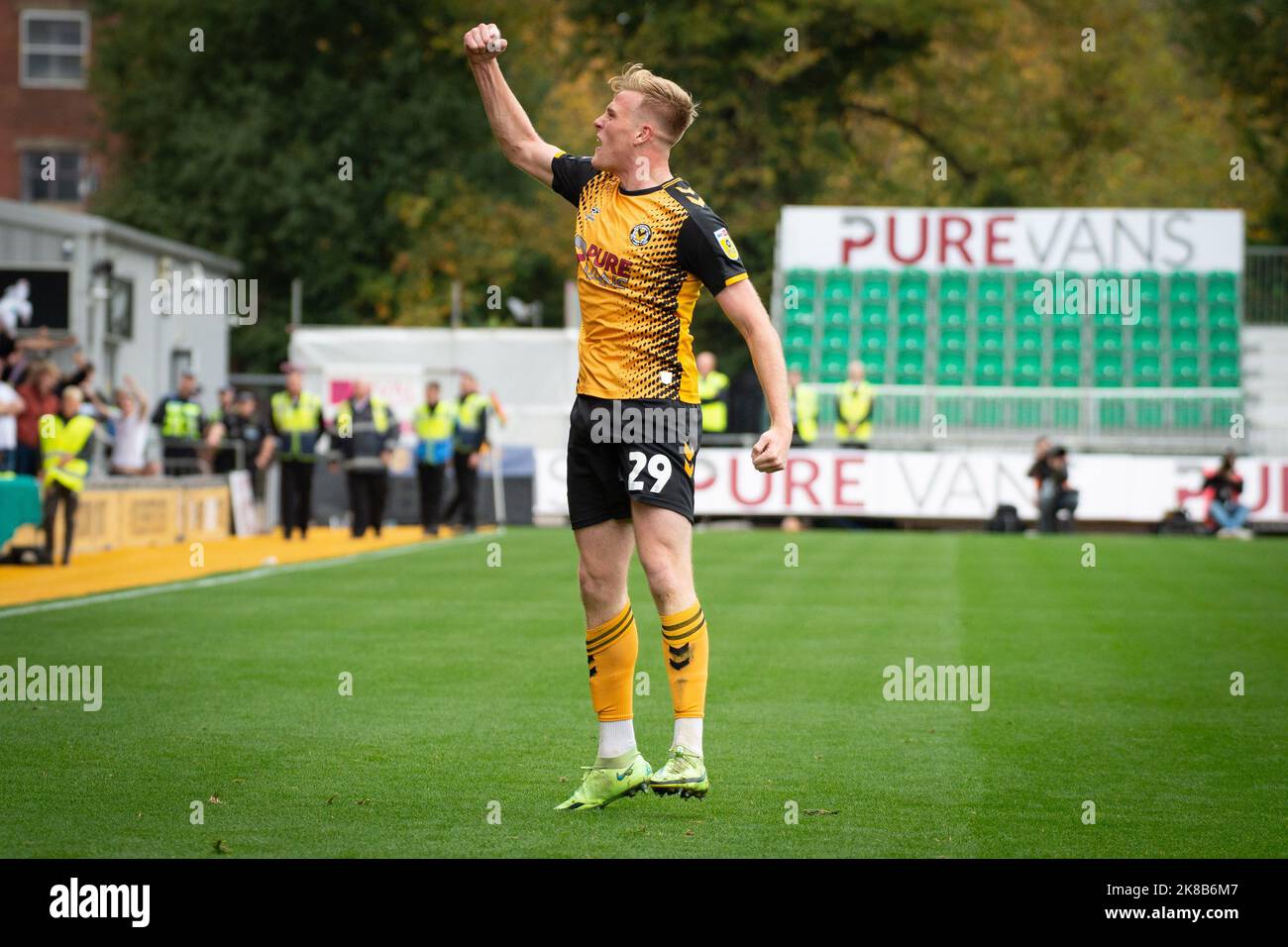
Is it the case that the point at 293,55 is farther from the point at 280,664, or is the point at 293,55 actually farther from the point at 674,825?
the point at 674,825

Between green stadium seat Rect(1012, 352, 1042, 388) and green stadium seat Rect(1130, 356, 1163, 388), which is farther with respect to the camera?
green stadium seat Rect(1012, 352, 1042, 388)

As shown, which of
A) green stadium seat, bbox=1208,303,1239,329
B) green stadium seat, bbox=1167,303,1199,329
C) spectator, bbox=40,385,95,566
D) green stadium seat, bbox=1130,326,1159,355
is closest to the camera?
spectator, bbox=40,385,95,566

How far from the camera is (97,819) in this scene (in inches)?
236

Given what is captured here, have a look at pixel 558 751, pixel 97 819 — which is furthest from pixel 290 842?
pixel 558 751

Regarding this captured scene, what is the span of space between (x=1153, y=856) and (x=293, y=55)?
45854 mm

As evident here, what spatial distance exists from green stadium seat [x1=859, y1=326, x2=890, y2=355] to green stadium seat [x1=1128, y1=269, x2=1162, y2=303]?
15.5 ft

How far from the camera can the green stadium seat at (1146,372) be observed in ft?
113

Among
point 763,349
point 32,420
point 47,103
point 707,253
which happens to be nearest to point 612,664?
point 763,349

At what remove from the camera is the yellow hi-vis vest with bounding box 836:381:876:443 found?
28.1 m

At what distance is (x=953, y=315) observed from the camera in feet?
Answer: 117

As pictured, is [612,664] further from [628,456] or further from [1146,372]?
[1146,372]

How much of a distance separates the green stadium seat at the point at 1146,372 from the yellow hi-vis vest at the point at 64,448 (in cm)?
2108

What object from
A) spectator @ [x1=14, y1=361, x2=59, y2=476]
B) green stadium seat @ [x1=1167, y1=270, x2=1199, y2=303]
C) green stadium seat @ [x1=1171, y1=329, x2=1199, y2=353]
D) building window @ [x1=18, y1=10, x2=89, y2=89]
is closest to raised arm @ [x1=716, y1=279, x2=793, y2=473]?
spectator @ [x1=14, y1=361, x2=59, y2=476]

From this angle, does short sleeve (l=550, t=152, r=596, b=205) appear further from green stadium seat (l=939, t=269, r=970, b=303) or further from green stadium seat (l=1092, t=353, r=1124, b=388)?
green stadium seat (l=939, t=269, r=970, b=303)
